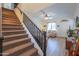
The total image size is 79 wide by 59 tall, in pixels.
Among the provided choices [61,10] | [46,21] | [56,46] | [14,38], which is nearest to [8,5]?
[14,38]

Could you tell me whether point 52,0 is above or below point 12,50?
above

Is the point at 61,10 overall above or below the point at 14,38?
above

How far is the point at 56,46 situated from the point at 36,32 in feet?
1.10

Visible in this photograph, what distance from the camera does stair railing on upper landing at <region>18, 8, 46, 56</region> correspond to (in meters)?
1.94

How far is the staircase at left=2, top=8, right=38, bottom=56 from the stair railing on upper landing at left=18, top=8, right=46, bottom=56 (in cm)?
9

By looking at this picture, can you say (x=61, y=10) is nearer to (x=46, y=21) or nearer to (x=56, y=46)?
(x=46, y=21)

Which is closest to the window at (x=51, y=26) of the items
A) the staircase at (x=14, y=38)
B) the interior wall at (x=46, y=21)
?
the interior wall at (x=46, y=21)

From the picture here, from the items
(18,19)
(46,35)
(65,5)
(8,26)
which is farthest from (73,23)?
(8,26)

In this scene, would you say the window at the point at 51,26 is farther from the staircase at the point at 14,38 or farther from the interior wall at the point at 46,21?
the staircase at the point at 14,38

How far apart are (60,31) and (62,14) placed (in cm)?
23

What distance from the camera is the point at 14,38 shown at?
1904mm

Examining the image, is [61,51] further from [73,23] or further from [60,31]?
[73,23]

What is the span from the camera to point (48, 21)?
1.94 meters

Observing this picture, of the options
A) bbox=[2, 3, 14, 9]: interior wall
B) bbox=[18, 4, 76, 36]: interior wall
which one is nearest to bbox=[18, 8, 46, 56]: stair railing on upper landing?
bbox=[18, 4, 76, 36]: interior wall
